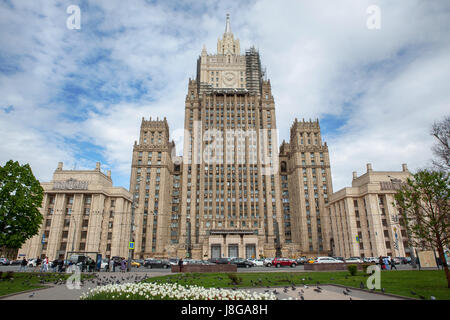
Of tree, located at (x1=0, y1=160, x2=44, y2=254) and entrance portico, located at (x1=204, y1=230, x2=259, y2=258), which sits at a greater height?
tree, located at (x1=0, y1=160, x2=44, y2=254)

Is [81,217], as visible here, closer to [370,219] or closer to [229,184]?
[229,184]

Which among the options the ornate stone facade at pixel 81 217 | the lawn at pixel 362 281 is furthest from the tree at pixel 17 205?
the ornate stone facade at pixel 81 217

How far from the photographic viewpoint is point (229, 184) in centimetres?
9044

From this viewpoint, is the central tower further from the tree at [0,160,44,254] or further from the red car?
the tree at [0,160,44,254]

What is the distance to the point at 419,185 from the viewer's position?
17.4m

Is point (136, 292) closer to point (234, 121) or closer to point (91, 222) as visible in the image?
point (91, 222)

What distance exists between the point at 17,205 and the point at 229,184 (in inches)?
2664

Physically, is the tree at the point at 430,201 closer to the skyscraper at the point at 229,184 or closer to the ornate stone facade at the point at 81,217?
the skyscraper at the point at 229,184

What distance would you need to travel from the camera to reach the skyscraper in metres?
83.0

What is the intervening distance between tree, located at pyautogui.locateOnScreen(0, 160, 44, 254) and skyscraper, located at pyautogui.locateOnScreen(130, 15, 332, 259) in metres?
51.3

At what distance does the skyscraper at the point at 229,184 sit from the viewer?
272 feet

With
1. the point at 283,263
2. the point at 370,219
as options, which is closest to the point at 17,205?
the point at 283,263

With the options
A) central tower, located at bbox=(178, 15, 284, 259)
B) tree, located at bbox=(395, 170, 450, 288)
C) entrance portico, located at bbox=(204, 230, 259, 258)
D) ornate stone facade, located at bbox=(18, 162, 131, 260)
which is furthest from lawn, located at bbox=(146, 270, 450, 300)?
central tower, located at bbox=(178, 15, 284, 259)
